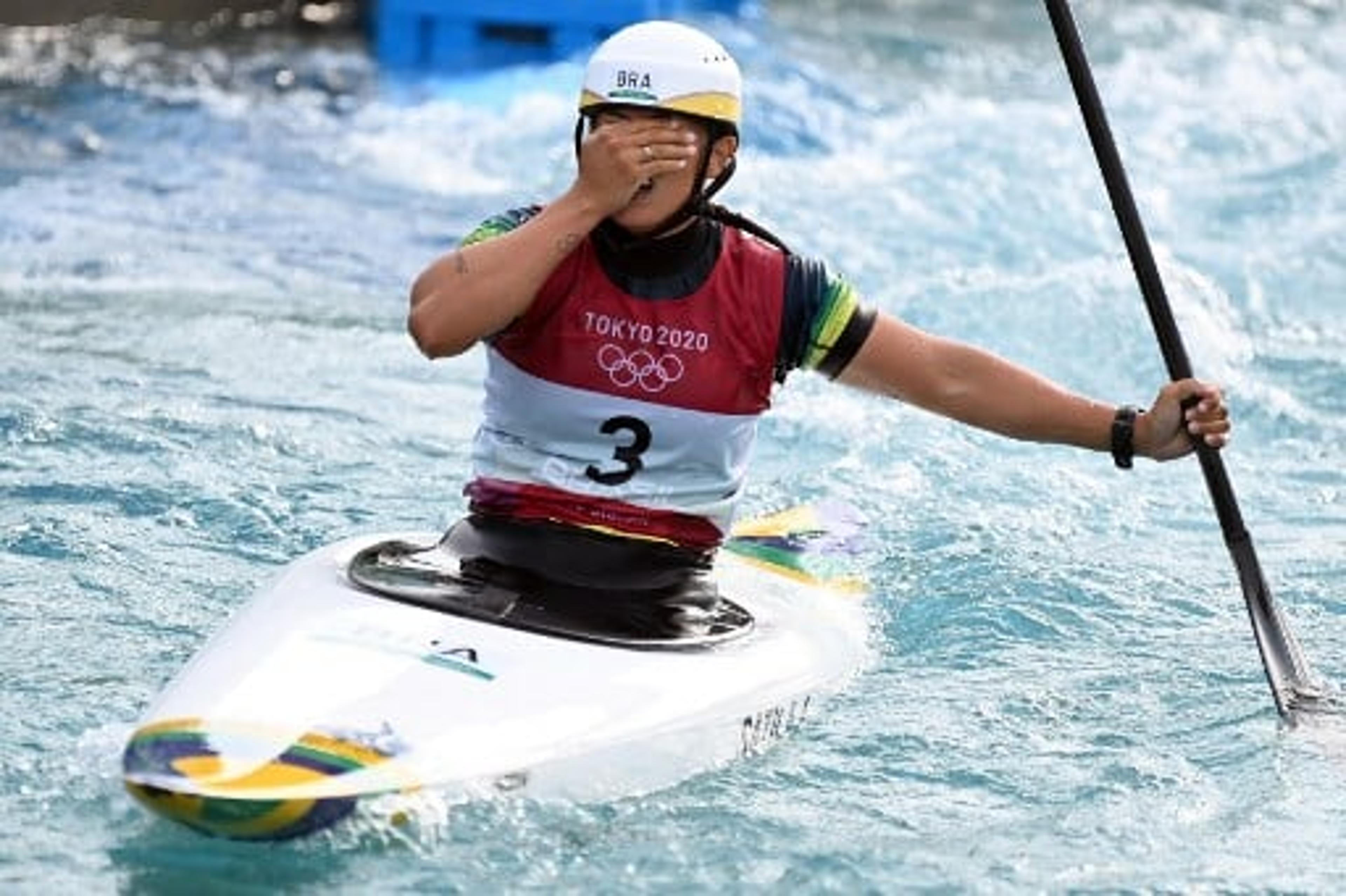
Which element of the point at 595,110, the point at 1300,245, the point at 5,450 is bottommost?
the point at 5,450

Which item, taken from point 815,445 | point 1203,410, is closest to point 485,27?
point 815,445

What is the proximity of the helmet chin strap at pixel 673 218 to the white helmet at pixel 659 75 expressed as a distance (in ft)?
0.25

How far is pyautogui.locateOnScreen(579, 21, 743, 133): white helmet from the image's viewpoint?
166 inches

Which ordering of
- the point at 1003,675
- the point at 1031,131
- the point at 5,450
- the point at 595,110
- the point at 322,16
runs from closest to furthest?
1. the point at 595,110
2. the point at 1003,675
3. the point at 5,450
4. the point at 1031,131
5. the point at 322,16

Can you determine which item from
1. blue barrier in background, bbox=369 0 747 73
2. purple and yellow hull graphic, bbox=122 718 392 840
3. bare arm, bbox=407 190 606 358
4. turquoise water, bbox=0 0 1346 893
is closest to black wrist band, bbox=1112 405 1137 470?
turquoise water, bbox=0 0 1346 893

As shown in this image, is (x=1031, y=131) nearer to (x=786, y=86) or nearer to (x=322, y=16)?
(x=786, y=86)

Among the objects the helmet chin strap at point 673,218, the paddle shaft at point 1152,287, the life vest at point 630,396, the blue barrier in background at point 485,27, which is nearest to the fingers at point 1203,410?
the paddle shaft at point 1152,287

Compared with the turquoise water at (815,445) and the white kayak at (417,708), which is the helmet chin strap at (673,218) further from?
the turquoise water at (815,445)

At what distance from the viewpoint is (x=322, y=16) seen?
44.2 ft

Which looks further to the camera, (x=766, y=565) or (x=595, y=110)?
(x=766, y=565)

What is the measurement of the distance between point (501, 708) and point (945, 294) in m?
4.68

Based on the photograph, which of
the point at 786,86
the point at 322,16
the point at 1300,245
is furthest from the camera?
the point at 322,16

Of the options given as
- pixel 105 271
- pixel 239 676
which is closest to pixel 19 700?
pixel 239 676

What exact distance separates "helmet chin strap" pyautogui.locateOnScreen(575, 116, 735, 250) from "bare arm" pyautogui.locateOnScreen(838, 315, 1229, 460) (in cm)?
39
